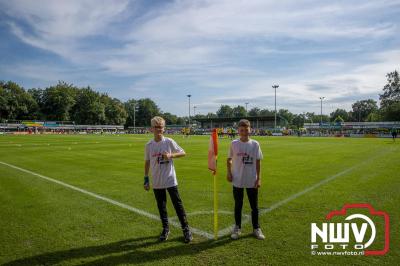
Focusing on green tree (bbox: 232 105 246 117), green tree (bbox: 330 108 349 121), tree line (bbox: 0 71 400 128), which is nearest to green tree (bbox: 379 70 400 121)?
tree line (bbox: 0 71 400 128)

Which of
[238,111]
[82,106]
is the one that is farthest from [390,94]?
[82,106]

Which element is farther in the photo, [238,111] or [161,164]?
[238,111]

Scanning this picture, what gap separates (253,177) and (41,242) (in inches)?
149

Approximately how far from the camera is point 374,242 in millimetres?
5027

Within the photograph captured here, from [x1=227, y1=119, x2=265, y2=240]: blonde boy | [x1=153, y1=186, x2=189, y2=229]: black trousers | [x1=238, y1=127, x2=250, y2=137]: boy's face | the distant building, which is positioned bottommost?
[x1=153, y1=186, x2=189, y2=229]: black trousers

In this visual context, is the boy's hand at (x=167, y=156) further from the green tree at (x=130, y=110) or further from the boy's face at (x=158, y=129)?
the green tree at (x=130, y=110)

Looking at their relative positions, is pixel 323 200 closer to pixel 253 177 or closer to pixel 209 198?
pixel 209 198

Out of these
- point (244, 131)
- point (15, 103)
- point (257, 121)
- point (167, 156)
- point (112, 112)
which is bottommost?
point (167, 156)

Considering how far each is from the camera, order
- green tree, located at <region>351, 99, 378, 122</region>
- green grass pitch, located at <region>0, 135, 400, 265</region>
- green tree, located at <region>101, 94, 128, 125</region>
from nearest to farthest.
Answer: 1. green grass pitch, located at <region>0, 135, 400, 265</region>
2. green tree, located at <region>101, 94, 128, 125</region>
3. green tree, located at <region>351, 99, 378, 122</region>

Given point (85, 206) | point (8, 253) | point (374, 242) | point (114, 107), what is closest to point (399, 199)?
point (374, 242)

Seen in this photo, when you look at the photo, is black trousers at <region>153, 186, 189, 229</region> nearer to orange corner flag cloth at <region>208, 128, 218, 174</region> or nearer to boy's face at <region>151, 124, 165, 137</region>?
orange corner flag cloth at <region>208, 128, 218, 174</region>

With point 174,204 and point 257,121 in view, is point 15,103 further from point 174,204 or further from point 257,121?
point 174,204

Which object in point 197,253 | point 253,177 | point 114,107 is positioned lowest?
point 197,253

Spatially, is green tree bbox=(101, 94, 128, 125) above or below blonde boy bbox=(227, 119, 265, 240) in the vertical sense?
above
